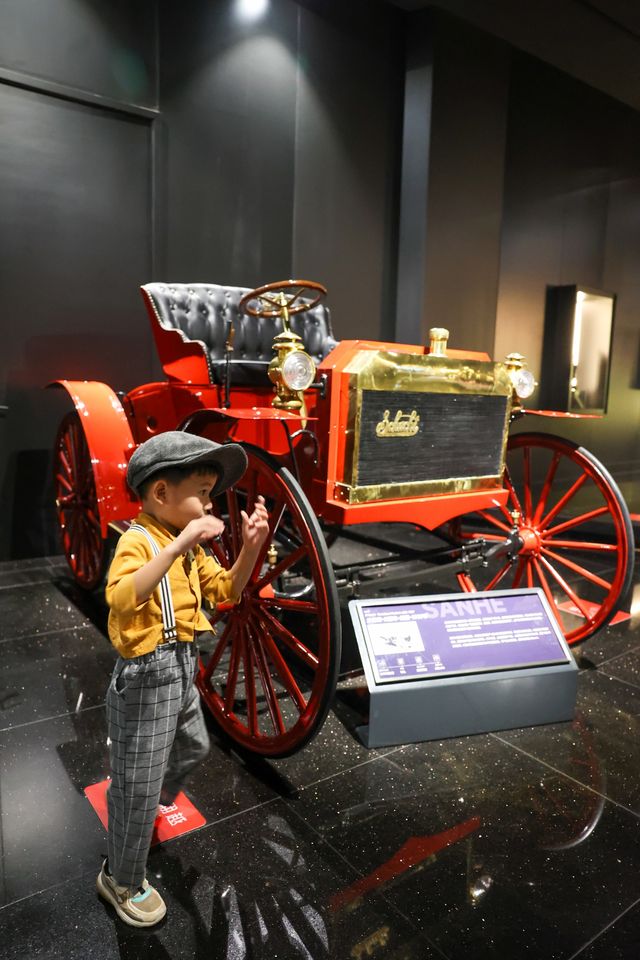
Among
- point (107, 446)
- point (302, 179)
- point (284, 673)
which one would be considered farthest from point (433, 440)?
point (302, 179)

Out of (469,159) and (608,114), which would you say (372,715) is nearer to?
(469,159)

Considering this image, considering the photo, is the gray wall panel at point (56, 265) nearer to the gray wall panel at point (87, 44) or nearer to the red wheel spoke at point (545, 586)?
the gray wall panel at point (87, 44)

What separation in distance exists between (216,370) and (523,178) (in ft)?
14.0

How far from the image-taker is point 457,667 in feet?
7.42

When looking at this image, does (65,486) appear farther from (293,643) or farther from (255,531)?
(255,531)

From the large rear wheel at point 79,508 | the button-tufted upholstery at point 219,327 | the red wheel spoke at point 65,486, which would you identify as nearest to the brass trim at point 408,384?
the button-tufted upholstery at point 219,327

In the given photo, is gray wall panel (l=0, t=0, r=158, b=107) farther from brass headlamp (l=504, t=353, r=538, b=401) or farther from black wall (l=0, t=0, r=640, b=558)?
brass headlamp (l=504, t=353, r=538, b=401)

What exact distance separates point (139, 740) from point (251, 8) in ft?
16.5

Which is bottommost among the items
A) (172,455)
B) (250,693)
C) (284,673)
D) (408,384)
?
(250,693)

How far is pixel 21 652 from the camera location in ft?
9.44

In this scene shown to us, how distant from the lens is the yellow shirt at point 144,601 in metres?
1.32

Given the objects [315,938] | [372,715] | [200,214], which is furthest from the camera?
[200,214]

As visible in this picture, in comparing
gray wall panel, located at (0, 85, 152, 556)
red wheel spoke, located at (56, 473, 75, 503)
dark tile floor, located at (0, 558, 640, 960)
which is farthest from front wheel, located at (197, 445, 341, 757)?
gray wall panel, located at (0, 85, 152, 556)

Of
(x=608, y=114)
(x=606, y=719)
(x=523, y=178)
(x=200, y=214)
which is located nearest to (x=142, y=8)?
(x=200, y=214)
